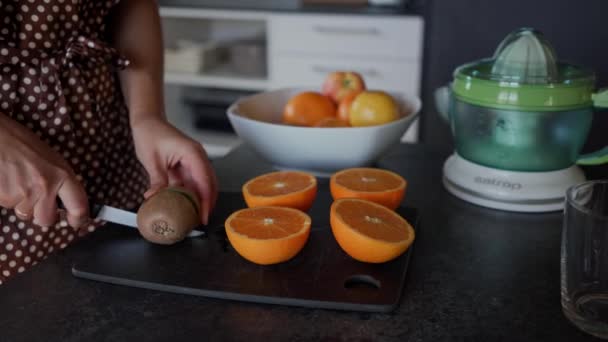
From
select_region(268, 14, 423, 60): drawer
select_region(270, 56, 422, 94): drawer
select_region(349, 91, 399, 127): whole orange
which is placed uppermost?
select_region(349, 91, 399, 127): whole orange

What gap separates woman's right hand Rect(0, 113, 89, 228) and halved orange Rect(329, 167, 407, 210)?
332mm

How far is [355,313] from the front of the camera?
2.12 feet

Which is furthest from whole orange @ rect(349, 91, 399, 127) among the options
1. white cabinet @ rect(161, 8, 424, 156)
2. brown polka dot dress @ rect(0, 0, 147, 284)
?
white cabinet @ rect(161, 8, 424, 156)

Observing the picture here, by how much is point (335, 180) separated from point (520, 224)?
10.5 inches

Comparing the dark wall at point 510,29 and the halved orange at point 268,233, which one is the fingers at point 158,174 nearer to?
the halved orange at point 268,233

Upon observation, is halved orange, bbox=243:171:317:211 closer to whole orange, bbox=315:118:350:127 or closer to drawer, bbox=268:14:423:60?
whole orange, bbox=315:118:350:127

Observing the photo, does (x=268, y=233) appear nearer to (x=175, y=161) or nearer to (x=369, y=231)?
(x=369, y=231)

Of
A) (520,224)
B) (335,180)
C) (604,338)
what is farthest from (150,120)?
(604,338)

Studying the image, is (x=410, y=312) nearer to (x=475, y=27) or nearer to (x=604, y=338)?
(x=604, y=338)

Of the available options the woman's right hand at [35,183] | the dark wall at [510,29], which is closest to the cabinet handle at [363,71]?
the dark wall at [510,29]

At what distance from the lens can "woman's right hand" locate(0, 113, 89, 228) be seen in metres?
0.72

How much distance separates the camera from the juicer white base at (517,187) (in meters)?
0.91

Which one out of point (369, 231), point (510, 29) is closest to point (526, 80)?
point (369, 231)

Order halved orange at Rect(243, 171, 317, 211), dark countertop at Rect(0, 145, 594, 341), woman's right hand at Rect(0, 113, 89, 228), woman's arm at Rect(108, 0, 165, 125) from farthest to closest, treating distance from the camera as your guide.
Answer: woman's arm at Rect(108, 0, 165, 125)
halved orange at Rect(243, 171, 317, 211)
woman's right hand at Rect(0, 113, 89, 228)
dark countertop at Rect(0, 145, 594, 341)
